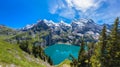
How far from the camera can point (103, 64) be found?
52.9 meters

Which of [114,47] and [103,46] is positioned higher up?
[103,46]

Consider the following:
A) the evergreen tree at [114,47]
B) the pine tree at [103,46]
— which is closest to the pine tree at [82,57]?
the pine tree at [103,46]

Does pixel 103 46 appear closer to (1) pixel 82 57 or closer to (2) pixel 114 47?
(2) pixel 114 47

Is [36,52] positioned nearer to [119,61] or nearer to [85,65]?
[85,65]

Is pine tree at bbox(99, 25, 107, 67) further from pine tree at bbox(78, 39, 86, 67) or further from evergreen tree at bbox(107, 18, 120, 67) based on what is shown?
pine tree at bbox(78, 39, 86, 67)

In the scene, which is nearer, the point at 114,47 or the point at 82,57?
the point at 114,47

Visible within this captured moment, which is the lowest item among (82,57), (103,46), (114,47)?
(82,57)

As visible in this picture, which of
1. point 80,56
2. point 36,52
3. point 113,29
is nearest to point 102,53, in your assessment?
point 113,29

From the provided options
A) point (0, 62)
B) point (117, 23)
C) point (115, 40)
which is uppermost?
point (117, 23)

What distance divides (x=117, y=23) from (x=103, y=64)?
11023 mm

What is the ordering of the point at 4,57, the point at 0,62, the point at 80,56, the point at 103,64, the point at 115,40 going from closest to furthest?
the point at 0,62, the point at 4,57, the point at 115,40, the point at 103,64, the point at 80,56

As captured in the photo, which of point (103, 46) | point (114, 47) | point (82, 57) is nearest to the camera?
point (114, 47)

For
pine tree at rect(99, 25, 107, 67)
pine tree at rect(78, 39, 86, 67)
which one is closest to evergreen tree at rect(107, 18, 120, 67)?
pine tree at rect(99, 25, 107, 67)

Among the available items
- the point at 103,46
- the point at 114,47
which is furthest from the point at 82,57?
the point at 114,47
